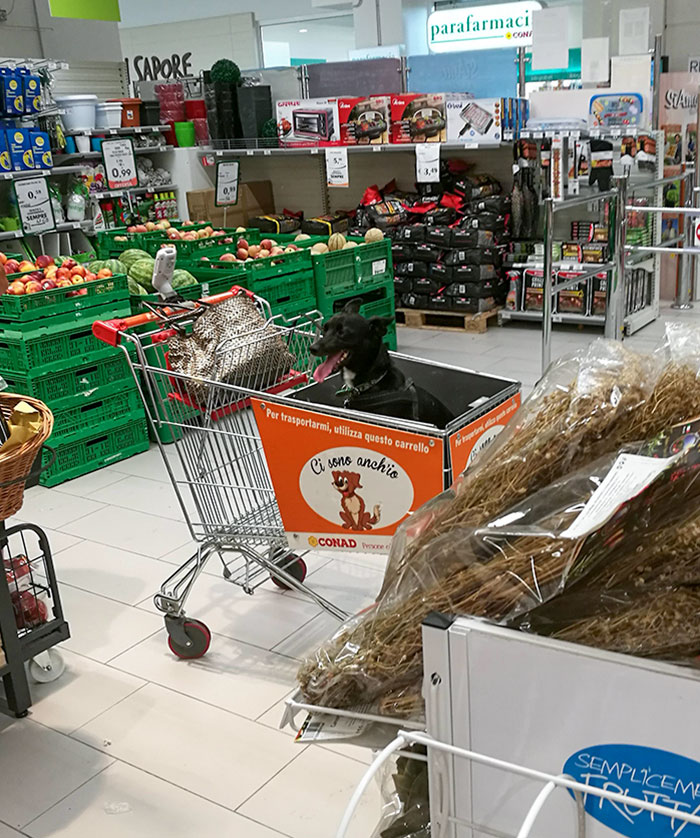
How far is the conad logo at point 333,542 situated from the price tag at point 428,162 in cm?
472

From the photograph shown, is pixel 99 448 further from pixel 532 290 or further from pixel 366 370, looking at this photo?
pixel 532 290

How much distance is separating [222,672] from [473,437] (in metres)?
1.26

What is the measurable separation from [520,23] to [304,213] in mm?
5619

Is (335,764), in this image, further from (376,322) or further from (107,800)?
(376,322)

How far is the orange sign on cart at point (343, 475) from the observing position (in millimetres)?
2367

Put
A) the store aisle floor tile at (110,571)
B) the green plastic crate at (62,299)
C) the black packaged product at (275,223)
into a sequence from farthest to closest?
1. the black packaged product at (275,223)
2. the green plastic crate at (62,299)
3. the store aisle floor tile at (110,571)

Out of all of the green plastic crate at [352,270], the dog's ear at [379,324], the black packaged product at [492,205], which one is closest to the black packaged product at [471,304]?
the black packaged product at [492,205]

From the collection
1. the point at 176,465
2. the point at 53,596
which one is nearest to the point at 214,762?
the point at 53,596

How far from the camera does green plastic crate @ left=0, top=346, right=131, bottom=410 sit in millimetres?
4645

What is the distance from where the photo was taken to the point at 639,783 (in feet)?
3.31

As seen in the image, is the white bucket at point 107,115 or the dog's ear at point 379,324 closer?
the dog's ear at point 379,324

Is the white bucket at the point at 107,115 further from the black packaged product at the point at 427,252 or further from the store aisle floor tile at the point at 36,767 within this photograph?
the store aisle floor tile at the point at 36,767

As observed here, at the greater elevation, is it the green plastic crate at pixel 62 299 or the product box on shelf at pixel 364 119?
the product box on shelf at pixel 364 119

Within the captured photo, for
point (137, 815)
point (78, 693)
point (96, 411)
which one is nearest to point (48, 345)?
point (96, 411)
